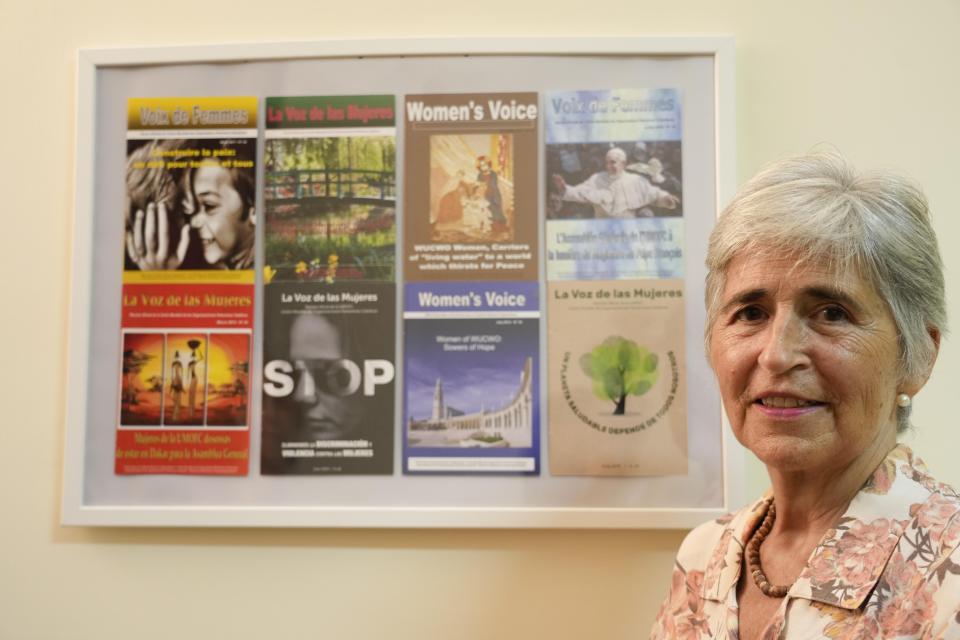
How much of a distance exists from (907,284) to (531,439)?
1.85ft

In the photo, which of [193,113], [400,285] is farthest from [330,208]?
[193,113]

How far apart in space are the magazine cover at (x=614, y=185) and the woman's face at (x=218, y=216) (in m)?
0.48

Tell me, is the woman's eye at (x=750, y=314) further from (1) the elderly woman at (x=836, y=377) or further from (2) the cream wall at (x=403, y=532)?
(2) the cream wall at (x=403, y=532)

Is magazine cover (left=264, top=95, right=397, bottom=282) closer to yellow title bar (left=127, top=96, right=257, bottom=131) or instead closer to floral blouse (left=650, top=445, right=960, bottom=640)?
yellow title bar (left=127, top=96, right=257, bottom=131)

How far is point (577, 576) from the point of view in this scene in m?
1.20

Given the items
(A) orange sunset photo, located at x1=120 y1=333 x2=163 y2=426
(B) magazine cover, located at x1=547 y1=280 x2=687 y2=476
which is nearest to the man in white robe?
(B) magazine cover, located at x1=547 y1=280 x2=687 y2=476

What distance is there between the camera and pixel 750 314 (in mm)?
881

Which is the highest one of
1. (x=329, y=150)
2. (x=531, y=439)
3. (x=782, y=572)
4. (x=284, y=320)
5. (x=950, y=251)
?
(x=329, y=150)

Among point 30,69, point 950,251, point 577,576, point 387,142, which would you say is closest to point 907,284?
point 950,251

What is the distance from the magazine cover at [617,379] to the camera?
46.8 inches

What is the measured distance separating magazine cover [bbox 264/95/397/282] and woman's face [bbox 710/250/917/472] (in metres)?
0.60

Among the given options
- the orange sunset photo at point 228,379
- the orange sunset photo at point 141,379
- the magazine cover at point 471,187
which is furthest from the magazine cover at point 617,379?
the orange sunset photo at point 141,379

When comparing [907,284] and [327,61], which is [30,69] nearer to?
[327,61]

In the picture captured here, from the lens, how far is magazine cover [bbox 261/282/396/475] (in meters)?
1.21
